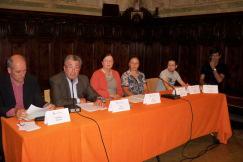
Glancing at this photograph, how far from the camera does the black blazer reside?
265 centimetres

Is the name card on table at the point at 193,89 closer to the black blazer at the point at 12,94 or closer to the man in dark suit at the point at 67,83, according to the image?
the man in dark suit at the point at 67,83

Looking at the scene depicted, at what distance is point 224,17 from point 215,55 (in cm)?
137

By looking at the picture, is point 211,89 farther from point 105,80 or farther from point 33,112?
point 33,112

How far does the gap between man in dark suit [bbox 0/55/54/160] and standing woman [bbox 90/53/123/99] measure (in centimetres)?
101

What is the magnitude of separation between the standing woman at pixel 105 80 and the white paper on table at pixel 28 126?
1652 mm

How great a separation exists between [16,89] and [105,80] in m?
1.35

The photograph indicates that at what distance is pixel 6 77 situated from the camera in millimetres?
2678

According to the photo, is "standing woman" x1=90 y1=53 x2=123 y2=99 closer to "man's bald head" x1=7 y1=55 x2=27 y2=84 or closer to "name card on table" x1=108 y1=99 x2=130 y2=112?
"name card on table" x1=108 y1=99 x2=130 y2=112

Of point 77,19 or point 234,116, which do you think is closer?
point 234,116

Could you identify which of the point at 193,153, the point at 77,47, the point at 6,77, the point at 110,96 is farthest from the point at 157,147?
the point at 77,47

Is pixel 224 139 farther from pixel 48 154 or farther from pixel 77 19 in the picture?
pixel 77 19

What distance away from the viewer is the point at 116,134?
7.77 feet

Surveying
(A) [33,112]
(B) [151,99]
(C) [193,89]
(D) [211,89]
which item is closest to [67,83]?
(A) [33,112]

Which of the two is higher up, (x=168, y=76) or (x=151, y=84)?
(x=168, y=76)
